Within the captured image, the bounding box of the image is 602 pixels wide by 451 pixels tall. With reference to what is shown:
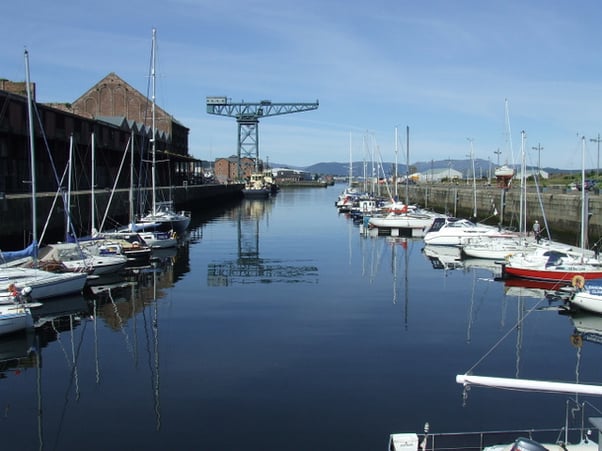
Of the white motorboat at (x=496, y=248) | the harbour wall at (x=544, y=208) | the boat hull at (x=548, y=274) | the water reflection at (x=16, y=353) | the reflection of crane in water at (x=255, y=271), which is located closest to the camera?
the water reflection at (x=16, y=353)

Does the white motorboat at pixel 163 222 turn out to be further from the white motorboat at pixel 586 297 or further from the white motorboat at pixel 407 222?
the white motorboat at pixel 586 297

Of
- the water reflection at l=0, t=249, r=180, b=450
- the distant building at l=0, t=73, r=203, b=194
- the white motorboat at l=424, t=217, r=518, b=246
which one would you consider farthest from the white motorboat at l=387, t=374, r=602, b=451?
the white motorboat at l=424, t=217, r=518, b=246

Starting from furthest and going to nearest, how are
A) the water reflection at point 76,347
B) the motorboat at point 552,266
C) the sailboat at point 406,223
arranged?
the sailboat at point 406,223
the motorboat at point 552,266
the water reflection at point 76,347

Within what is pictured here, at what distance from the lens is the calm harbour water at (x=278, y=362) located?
1095cm

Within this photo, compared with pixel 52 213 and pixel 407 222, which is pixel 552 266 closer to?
pixel 407 222

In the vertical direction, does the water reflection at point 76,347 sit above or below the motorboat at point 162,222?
below

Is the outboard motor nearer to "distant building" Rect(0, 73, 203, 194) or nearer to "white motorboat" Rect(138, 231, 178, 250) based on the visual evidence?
"distant building" Rect(0, 73, 203, 194)

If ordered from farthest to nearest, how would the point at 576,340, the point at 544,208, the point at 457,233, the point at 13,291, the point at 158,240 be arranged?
1. the point at 544,208
2. the point at 457,233
3. the point at 158,240
4. the point at 13,291
5. the point at 576,340

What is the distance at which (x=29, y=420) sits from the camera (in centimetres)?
1134

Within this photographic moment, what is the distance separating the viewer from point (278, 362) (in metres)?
14.8

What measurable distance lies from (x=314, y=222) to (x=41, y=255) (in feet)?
126

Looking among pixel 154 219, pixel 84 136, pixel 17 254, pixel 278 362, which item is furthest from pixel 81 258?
pixel 84 136

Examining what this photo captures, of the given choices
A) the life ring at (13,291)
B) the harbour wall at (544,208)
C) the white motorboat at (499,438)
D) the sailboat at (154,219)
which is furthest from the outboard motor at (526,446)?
the sailboat at (154,219)

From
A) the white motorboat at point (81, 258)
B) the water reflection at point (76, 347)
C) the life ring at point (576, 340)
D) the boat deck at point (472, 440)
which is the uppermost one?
the white motorboat at point (81, 258)
